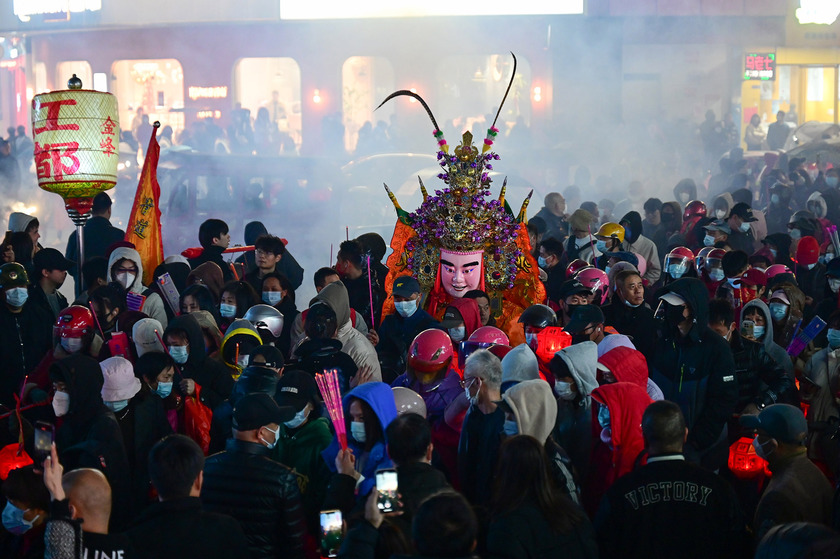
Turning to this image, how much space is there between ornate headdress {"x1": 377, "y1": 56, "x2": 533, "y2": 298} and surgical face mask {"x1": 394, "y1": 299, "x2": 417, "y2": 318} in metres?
0.78

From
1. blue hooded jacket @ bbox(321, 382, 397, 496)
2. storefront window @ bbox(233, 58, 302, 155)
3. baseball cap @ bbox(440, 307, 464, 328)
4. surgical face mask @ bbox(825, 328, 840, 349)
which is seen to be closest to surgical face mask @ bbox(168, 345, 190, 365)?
baseball cap @ bbox(440, 307, 464, 328)

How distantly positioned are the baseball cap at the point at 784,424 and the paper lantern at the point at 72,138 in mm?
5920

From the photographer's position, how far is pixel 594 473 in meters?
4.51

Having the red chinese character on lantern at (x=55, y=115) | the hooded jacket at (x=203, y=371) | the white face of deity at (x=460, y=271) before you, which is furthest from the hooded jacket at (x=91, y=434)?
the red chinese character on lantern at (x=55, y=115)

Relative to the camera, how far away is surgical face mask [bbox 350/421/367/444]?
161 inches

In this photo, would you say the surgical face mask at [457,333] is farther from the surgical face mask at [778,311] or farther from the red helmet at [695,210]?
the red helmet at [695,210]

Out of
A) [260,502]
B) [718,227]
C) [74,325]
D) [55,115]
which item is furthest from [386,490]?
[718,227]

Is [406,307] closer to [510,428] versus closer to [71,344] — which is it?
[71,344]

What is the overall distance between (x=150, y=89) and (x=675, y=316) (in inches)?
864

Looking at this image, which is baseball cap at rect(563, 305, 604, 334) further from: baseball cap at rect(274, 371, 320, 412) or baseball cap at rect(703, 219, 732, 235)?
baseball cap at rect(703, 219, 732, 235)

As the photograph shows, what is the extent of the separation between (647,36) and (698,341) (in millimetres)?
17204

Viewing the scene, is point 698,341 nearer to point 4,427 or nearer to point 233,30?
point 4,427

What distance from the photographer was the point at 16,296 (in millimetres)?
6859

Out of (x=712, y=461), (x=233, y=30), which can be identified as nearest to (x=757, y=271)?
(x=712, y=461)
